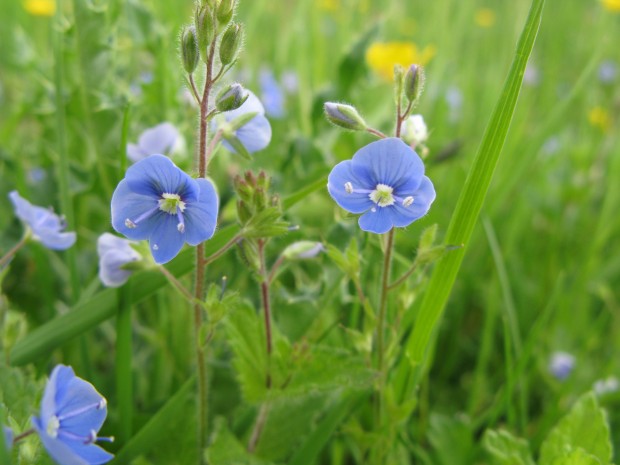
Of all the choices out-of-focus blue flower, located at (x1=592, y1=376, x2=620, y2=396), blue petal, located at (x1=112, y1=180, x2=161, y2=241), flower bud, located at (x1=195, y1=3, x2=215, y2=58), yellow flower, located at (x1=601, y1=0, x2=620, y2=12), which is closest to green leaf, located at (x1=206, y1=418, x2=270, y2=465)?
blue petal, located at (x1=112, y1=180, x2=161, y2=241)

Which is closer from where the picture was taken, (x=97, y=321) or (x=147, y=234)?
(x=147, y=234)

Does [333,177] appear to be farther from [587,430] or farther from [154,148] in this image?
[587,430]

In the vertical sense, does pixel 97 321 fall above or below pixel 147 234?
below

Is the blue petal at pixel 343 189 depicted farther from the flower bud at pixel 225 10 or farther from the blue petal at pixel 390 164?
the flower bud at pixel 225 10

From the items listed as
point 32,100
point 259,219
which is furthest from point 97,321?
point 32,100

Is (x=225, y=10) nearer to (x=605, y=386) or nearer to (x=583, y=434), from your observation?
(x=583, y=434)

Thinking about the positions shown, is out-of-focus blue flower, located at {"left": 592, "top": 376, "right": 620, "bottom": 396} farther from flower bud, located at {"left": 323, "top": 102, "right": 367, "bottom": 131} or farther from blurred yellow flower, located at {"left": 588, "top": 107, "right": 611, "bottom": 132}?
blurred yellow flower, located at {"left": 588, "top": 107, "right": 611, "bottom": 132}
